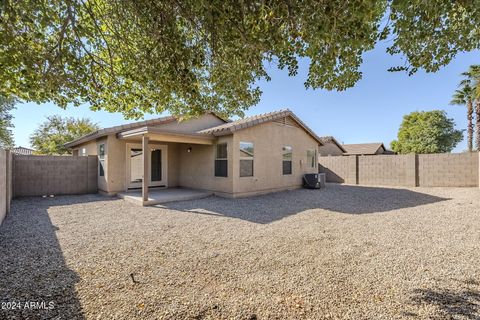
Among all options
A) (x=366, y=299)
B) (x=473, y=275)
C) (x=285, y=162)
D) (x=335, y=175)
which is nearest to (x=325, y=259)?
(x=366, y=299)

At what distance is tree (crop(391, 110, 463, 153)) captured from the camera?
24.9 metres

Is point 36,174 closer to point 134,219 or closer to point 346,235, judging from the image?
point 134,219

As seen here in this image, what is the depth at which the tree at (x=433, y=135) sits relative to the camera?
2492cm

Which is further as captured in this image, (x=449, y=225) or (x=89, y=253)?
(x=449, y=225)

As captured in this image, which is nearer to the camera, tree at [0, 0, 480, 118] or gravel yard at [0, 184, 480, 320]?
gravel yard at [0, 184, 480, 320]

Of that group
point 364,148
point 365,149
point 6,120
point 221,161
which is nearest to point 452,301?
point 221,161

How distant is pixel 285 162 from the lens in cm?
1218

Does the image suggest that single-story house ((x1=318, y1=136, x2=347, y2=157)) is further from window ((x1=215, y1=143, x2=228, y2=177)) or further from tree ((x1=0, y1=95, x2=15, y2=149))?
tree ((x1=0, y1=95, x2=15, y2=149))

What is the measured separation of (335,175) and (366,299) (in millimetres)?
15253

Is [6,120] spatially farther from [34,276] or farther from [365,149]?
[365,149]

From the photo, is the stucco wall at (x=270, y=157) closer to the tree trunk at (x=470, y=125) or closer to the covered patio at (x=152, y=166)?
the covered patio at (x=152, y=166)

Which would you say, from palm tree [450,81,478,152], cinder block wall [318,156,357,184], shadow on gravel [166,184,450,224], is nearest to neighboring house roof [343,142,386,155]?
palm tree [450,81,478,152]

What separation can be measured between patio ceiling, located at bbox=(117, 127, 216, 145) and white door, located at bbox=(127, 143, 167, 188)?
1525 mm

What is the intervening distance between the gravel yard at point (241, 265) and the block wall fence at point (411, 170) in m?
7.91
